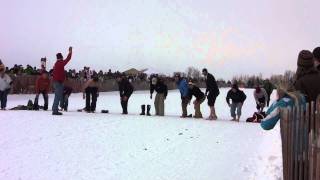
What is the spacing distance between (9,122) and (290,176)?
11630 mm

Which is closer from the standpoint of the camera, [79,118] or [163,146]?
[163,146]

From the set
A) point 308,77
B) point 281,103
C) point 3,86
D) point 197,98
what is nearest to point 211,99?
point 197,98

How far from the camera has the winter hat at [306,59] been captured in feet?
22.8

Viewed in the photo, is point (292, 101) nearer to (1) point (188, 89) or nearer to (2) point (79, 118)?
(2) point (79, 118)

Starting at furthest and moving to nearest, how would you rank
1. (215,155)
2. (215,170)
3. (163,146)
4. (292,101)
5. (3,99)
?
(3,99) → (163,146) → (215,155) → (215,170) → (292,101)

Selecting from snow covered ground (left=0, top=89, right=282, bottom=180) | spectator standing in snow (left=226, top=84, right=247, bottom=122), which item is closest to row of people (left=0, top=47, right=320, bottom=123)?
spectator standing in snow (left=226, top=84, right=247, bottom=122)

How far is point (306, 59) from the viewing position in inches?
274

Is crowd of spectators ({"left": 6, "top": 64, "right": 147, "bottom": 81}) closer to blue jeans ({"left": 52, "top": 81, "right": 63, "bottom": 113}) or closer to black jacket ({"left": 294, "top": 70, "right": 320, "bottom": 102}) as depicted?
blue jeans ({"left": 52, "top": 81, "right": 63, "bottom": 113})

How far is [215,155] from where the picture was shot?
1316 centimetres

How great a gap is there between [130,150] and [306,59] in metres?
6.98

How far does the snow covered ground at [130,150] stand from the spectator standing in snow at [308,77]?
3.82 meters

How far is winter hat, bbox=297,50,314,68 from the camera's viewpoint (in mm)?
6957

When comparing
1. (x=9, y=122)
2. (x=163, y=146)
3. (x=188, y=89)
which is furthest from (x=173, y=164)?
(x=188, y=89)

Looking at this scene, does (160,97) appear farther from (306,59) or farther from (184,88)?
(306,59)
